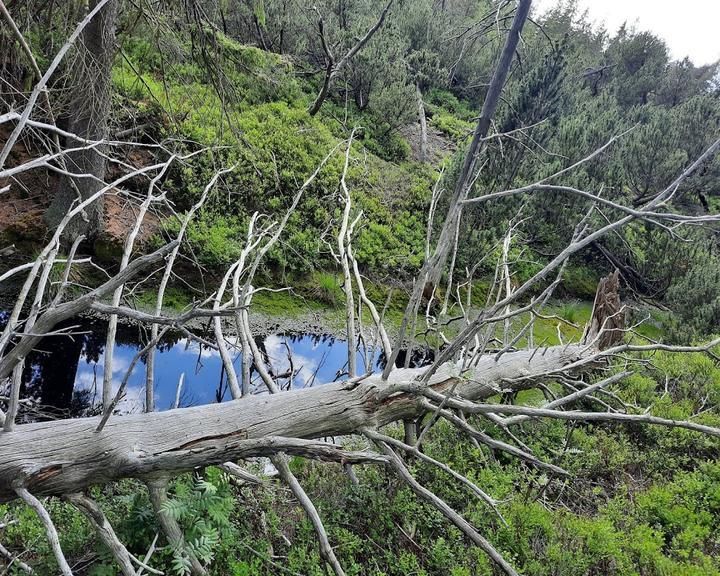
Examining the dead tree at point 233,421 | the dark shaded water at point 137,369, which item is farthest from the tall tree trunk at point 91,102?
the dead tree at point 233,421

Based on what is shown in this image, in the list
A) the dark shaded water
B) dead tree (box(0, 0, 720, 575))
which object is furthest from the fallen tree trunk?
the dark shaded water

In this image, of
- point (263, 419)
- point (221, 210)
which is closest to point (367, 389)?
point (263, 419)

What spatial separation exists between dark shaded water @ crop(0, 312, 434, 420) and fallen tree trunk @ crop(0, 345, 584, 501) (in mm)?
1616

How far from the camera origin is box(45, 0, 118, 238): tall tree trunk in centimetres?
425

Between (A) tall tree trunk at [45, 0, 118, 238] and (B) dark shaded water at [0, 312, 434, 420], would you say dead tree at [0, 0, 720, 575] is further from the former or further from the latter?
(A) tall tree trunk at [45, 0, 118, 238]

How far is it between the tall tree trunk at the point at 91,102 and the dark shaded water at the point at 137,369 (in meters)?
1.41

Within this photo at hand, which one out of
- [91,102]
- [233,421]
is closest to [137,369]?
[91,102]

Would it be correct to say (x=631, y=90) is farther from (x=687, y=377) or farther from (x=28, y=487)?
(x=28, y=487)

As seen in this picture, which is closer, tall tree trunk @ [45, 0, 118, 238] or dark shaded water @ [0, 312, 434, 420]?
tall tree trunk @ [45, 0, 118, 238]

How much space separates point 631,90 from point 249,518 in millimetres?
19751

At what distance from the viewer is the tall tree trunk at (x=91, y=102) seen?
4.25 metres

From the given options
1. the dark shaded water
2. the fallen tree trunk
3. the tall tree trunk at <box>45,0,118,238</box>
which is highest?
the tall tree trunk at <box>45,0,118,238</box>

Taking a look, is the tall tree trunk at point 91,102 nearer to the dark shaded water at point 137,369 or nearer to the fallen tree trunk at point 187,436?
the dark shaded water at point 137,369

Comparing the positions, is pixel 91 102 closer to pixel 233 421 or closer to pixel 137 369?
pixel 137 369
